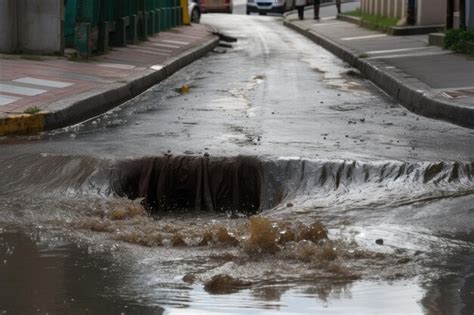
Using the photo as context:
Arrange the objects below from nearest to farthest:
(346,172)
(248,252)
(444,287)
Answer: (444,287) < (248,252) < (346,172)

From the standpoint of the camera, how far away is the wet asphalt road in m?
8.62

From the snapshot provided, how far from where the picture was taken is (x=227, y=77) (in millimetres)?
16609

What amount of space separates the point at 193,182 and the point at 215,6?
45430 mm

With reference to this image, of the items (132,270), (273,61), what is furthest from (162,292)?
(273,61)

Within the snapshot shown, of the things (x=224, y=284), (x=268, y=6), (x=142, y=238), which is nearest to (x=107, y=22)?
(x=142, y=238)

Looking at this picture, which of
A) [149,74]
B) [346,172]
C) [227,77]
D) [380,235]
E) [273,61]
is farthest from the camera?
[273,61]

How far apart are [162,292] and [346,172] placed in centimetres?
305

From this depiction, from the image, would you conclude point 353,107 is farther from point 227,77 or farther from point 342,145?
point 227,77

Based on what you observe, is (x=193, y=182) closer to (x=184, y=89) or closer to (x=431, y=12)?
(x=184, y=89)

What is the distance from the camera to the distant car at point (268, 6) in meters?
51.2

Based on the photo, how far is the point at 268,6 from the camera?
51.4 m

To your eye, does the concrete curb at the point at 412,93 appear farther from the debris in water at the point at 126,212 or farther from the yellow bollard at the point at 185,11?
the yellow bollard at the point at 185,11

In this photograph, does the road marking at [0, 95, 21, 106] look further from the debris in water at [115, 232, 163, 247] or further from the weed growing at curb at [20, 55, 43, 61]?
the debris in water at [115, 232, 163, 247]

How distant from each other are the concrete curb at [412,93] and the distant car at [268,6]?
31519 mm
